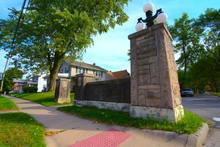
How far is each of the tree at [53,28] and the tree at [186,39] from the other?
671 inches

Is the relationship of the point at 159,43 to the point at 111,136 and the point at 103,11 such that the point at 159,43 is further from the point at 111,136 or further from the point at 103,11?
the point at 103,11

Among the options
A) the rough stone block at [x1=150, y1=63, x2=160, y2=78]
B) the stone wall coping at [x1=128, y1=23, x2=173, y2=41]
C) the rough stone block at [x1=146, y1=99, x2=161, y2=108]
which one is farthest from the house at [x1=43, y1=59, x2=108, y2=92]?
the rough stone block at [x1=146, y1=99, x2=161, y2=108]

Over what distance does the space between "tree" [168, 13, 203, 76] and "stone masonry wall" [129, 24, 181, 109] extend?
26.1m

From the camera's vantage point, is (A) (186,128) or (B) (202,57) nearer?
(A) (186,128)

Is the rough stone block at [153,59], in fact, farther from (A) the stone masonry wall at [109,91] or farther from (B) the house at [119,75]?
(B) the house at [119,75]

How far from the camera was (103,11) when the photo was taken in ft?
45.3

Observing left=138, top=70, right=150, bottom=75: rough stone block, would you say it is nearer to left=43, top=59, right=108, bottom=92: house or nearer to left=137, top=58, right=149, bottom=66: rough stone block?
left=137, top=58, right=149, bottom=66: rough stone block

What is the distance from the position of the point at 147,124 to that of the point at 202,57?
29.5m

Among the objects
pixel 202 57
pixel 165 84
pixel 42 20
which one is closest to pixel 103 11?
pixel 42 20

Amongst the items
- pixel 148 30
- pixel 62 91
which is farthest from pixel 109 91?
pixel 62 91

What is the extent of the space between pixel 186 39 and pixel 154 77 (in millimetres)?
27316

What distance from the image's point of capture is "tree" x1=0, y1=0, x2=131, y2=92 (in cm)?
1181

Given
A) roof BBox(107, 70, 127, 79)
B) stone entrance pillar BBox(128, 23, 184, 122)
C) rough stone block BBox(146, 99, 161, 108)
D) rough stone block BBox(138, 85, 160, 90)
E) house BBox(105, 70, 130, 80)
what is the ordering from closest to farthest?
stone entrance pillar BBox(128, 23, 184, 122), rough stone block BBox(146, 99, 161, 108), rough stone block BBox(138, 85, 160, 90), house BBox(105, 70, 130, 80), roof BBox(107, 70, 127, 79)

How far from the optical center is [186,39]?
25125mm
